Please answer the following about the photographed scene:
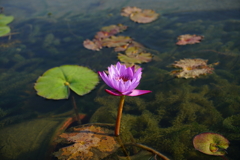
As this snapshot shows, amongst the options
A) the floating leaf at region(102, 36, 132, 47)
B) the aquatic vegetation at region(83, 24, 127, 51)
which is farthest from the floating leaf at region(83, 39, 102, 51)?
the floating leaf at region(102, 36, 132, 47)

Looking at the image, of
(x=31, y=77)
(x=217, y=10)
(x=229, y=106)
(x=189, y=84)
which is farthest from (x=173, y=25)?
(x=31, y=77)

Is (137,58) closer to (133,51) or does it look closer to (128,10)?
(133,51)

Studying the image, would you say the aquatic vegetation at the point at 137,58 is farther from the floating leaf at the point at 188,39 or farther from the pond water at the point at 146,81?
the floating leaf at the point at 188,39

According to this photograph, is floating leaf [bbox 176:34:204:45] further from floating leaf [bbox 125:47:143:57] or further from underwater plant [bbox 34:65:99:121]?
underwater plant [bbox 34:65:99:121]

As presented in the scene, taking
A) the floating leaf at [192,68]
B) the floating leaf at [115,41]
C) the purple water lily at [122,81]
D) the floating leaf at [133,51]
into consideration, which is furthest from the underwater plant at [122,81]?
the floating leaf at [115,41]

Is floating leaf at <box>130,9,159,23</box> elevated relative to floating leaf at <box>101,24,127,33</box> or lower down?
elevated

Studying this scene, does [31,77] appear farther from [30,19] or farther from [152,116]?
[30,19]
